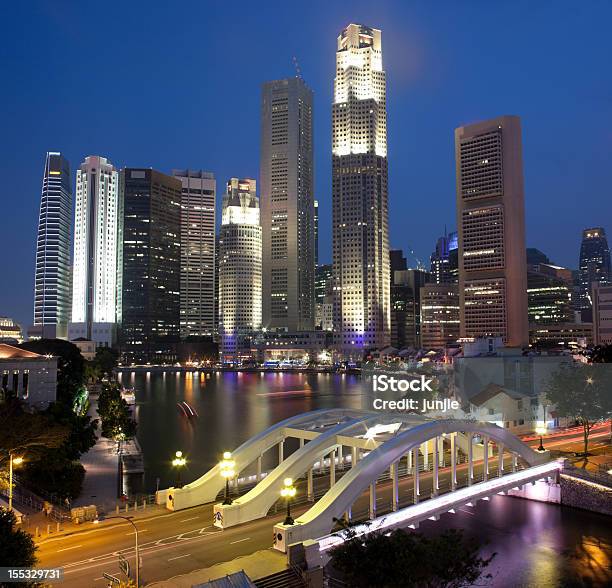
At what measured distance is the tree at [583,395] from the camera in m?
57.3

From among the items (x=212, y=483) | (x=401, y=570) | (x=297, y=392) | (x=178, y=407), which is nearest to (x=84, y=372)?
(x=178, y=407)

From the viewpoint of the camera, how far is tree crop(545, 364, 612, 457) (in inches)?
2258

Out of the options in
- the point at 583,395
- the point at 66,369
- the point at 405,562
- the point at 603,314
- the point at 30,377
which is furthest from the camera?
the point at 603,314

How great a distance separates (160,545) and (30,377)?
35705mm

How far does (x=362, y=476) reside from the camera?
93.7 feet

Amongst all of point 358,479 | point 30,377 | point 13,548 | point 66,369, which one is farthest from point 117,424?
point 13,548

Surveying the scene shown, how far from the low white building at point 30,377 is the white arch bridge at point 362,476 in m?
27.2

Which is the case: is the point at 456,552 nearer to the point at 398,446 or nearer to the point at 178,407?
the point at 398,446

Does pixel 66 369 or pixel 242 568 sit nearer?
pixel 242 568

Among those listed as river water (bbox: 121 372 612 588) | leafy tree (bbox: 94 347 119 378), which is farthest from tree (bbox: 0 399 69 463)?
leafy tree (bbox: 94 347 119 378)

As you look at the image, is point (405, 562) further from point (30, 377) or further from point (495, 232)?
point (495, 232)

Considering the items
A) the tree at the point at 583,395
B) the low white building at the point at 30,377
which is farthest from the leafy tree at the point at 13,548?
the tree at the point at 583,395

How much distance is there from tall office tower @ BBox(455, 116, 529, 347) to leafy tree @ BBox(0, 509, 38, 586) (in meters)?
181

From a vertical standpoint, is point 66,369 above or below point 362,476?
above
